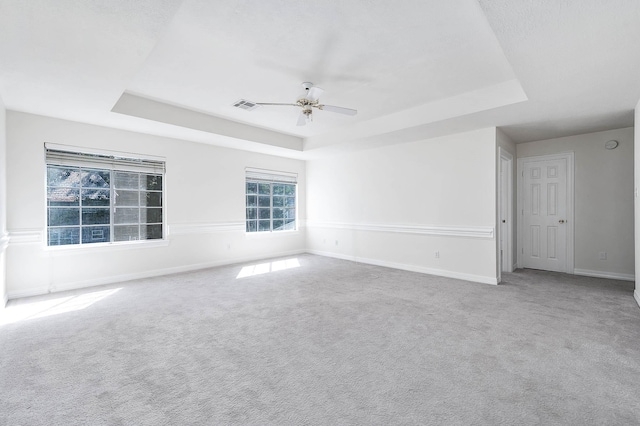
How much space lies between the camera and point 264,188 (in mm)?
6691

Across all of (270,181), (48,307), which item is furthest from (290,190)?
(48,307)

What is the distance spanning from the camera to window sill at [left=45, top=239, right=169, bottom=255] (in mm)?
4098

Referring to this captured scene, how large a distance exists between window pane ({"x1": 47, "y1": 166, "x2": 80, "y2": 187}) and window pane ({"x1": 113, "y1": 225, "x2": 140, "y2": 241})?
850 mm

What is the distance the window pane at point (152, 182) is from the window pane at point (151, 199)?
0.30 feet

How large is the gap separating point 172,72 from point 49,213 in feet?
9.23

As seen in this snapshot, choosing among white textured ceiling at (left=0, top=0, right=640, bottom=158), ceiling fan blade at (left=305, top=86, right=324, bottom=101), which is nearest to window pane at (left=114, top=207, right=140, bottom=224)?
white textured ceiling at (left=0, top=0, right=640, bottom=158)

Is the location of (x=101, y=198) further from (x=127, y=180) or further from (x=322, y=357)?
(x=322, y=357)

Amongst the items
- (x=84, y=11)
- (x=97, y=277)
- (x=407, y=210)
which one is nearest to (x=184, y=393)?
(x=84, y=11)

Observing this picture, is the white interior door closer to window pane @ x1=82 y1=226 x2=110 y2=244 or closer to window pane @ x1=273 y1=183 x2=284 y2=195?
window pane @ x1=273 y1=183 x2=284 y2=195

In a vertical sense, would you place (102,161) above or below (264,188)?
above

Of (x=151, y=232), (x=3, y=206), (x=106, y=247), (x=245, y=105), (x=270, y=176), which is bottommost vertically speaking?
(x=106, y=247)

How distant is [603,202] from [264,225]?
618cm

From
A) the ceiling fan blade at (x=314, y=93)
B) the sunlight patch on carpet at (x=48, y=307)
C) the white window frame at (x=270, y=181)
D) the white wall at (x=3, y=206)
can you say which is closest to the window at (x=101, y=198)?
the white wall at (x=3, y=206)

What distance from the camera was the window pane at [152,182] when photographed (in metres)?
4.96
